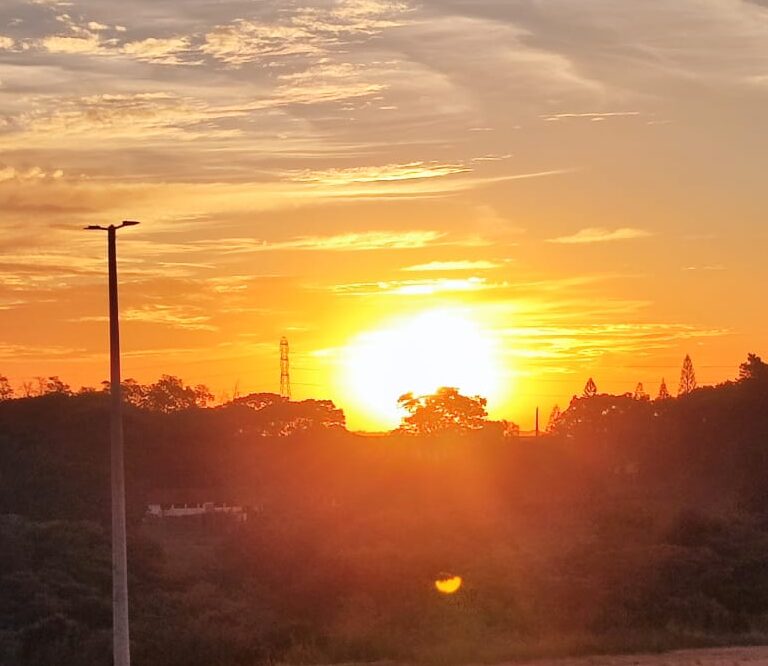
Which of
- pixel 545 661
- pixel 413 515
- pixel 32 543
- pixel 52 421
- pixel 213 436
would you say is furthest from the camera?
pixel 213 436

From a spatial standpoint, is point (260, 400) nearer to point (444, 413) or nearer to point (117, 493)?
point (444, 413)

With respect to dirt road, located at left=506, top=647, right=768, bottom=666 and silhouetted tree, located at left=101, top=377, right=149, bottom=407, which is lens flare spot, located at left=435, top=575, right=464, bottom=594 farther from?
silhouetted tree, located at left=101, top=377, right=149, bottom=407

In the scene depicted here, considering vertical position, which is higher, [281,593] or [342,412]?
[342,412]

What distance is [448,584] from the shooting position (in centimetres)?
4144

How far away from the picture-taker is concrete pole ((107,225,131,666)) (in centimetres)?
2334

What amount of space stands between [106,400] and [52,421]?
587 cm

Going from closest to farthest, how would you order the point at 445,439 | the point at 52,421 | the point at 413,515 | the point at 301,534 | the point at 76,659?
the point at 76,659
the point at 301,534
the point at 413,515
the point at 52,421
the point at 445,439

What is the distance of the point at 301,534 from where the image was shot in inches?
2021

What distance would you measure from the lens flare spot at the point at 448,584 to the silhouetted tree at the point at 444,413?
71.9 m

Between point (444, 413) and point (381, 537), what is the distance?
212 feet

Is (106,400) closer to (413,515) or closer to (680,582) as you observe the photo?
(413,515)

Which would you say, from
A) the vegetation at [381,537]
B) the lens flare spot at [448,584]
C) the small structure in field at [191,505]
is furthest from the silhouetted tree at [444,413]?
the lens flare spot at [448,584]

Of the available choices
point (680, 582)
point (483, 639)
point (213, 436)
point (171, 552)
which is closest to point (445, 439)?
point (213, 436)

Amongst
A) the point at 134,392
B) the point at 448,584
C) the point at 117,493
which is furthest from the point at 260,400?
the point at 117,493
